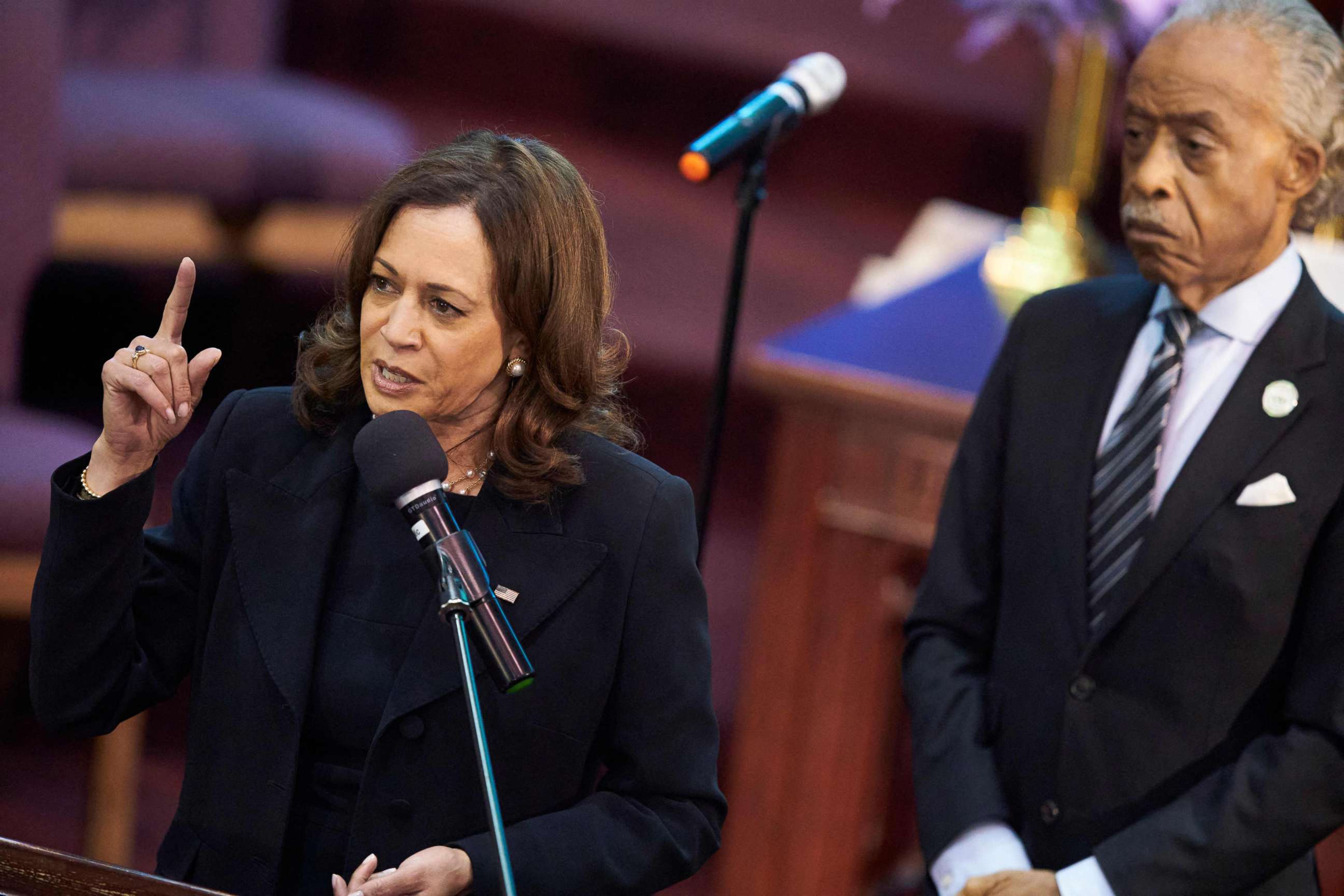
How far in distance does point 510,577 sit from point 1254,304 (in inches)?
35.7

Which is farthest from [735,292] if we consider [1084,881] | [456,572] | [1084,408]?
[456,572]

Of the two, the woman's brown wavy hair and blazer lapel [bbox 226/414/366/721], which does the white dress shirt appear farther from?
blazer lapel [bbox 226/414/366/721]

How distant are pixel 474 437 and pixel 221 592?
0.30m

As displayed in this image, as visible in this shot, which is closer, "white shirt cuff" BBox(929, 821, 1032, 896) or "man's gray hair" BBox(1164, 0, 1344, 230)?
"man's gray hair" BBox(1164, 0, 1344, 230)

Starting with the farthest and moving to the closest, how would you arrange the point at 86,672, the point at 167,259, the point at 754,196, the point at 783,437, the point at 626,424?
1. the point at 167,259
2. the point at 783,437
3. the point at 754,196
4. the point at 626,424
5. the point at 86,672

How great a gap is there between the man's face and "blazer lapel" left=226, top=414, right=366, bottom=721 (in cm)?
92

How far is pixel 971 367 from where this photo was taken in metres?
3.03

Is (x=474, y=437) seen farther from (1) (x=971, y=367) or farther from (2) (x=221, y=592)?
(1) (x=971, y=367)

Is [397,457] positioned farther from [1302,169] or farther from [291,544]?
[1302,169]

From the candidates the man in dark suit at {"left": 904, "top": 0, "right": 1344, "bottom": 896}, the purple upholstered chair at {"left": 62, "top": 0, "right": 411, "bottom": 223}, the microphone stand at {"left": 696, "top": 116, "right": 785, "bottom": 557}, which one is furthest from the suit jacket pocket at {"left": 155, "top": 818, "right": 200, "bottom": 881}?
the purple upholstered chair at {"left": 62, "top": 0, "right": 411, "bottom": 223}

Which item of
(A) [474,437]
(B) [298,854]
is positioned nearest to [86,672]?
(B) [298,854]

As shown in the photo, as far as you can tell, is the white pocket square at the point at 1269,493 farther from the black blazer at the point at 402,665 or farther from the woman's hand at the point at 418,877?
the woman's hand at the point at 418,877

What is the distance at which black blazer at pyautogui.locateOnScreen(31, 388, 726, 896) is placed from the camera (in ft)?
5.32

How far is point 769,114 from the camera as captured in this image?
2137mm
